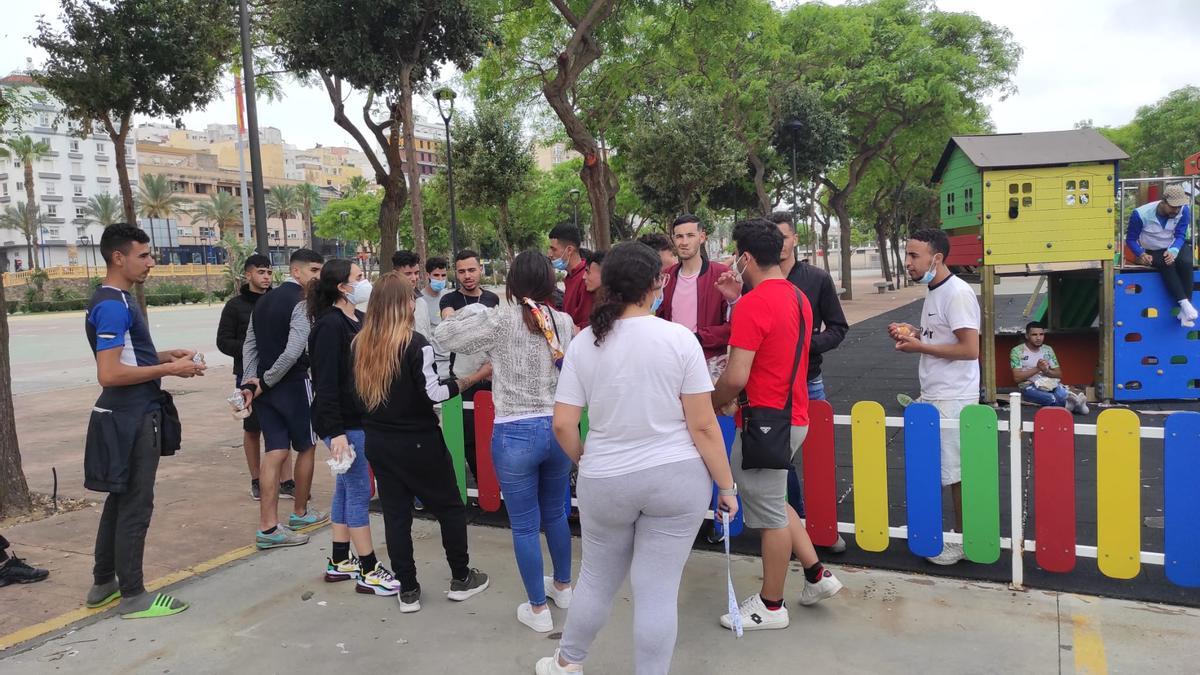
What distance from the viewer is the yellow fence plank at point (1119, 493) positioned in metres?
3.63

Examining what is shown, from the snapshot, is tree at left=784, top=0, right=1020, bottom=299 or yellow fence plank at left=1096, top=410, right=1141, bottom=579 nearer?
yellow fence plank at left=1096, top=410, right=1141, bottom=579

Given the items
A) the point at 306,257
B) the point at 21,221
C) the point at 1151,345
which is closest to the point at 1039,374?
the point at 1151,345

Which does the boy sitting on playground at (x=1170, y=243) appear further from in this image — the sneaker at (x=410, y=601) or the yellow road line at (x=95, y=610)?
the yellow road line at (x=95, y=610)

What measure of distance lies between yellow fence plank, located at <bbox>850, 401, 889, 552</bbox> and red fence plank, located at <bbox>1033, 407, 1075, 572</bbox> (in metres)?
0.70

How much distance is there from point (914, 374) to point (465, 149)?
17.6 meters

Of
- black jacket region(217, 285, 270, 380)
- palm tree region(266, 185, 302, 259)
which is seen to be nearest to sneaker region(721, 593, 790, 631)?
black jacket region(217, 285, 270, 380)

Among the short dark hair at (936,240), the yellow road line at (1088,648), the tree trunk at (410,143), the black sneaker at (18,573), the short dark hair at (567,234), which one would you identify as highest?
the tree trunk at (410,143)

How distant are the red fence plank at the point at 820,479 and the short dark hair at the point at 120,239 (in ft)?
11.5

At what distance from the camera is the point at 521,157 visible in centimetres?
2531

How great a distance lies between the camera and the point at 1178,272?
8.20 metres

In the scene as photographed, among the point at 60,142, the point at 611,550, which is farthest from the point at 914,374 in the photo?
the point at 60,142

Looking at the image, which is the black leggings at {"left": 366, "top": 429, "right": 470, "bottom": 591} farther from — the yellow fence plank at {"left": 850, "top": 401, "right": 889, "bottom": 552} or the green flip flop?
the yellow fence plank at {"left": 850, "top": 401, "right": 889, "bottom": 552}

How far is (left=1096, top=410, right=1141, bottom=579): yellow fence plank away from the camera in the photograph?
143 inches

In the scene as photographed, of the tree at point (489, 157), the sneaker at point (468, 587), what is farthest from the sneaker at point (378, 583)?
the tree at point (489, 157)
